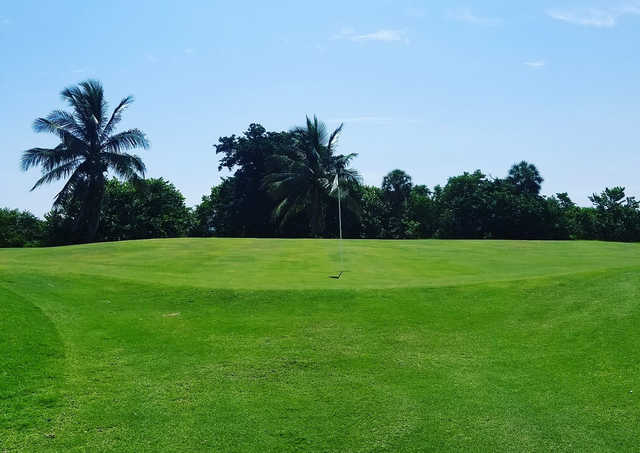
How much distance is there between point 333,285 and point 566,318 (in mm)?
5713

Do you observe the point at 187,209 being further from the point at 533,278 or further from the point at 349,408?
the point at 349,408

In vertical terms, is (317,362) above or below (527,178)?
below

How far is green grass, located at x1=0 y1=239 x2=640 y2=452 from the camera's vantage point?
7.01 metres

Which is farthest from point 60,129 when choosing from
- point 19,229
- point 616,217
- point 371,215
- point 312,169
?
point 616,217

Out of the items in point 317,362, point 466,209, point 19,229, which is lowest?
point 317,362

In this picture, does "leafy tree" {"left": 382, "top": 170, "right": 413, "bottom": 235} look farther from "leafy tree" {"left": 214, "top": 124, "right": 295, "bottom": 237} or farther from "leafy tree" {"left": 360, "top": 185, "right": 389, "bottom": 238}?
"leafy tree" {"left": 214, "top": 124, "right": 295, "bottom": 237}

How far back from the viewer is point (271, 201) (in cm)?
5778

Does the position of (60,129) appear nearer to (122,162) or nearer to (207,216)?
(122,162)

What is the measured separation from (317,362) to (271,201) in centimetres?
4896

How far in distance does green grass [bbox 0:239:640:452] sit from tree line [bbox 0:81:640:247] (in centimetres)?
2587

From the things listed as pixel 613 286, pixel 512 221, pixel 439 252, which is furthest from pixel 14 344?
pixel 512 221

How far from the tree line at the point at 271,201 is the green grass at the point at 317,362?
25872 millimetres

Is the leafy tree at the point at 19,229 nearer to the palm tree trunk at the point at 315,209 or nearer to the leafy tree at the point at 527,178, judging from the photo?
the palm tree trunk at the point at 315,209

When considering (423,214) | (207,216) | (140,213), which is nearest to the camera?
(140,213)
